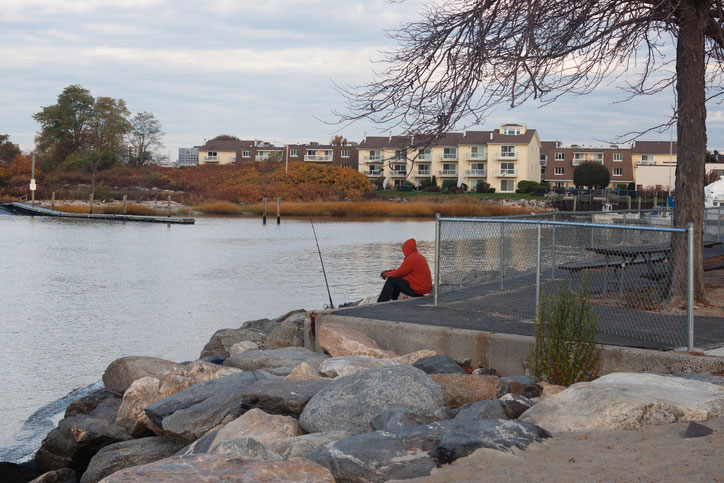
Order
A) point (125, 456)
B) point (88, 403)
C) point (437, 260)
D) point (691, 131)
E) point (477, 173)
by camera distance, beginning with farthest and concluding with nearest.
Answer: point (477, 173), point (437, 260), point (691, 131), point (88, 403), point (125, 456)

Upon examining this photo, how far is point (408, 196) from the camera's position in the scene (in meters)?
100

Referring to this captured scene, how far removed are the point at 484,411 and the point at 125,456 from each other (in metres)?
3.91

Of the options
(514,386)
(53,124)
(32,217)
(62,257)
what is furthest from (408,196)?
(514,386)

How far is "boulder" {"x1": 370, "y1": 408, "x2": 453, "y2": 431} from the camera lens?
21.2ft

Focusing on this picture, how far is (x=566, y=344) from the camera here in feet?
26.1

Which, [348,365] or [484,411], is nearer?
[484,411]

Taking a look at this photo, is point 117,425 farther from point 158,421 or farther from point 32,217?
point 32,217

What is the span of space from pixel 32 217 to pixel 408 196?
43756mm

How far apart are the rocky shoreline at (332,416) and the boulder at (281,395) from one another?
13 mm

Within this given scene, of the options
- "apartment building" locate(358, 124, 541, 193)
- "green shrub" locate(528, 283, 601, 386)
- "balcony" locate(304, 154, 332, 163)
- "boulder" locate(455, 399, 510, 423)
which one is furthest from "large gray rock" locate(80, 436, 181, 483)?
"balcony" locate(304, 154, 332, 163)

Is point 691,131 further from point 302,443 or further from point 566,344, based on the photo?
point 302,443

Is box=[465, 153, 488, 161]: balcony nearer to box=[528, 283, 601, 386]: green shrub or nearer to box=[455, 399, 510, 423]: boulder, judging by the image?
box=[528, 283, 601, 386]: green shrub

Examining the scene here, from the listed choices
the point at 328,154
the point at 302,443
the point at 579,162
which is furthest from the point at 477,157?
the point at 302,443

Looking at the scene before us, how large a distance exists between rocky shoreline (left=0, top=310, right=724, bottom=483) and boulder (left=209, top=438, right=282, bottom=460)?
12 mm
